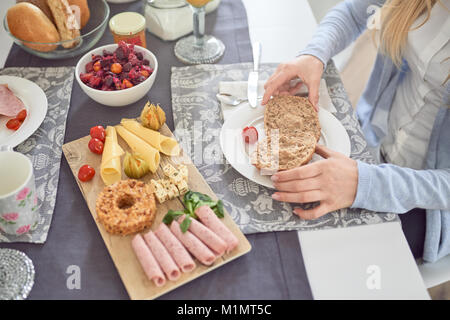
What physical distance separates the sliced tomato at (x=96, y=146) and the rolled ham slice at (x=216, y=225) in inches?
14.0

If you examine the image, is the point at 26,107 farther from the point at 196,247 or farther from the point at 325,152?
the point at 325,152

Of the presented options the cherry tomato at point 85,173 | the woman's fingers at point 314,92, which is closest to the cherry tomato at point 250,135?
the woman's fingers at point 314,92

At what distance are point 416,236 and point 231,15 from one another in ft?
3.63

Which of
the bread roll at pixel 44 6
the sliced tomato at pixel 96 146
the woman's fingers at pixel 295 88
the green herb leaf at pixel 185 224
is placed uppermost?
the bread roll at pixel 44 6

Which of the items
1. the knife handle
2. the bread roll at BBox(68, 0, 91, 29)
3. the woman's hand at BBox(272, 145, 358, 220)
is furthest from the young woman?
the bread roll at BBox(68, 0, 91, 29)

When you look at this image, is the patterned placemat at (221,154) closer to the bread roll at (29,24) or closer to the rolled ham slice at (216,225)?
the rolled ham slice at (216,225)

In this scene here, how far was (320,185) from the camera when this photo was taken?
1.00 metres

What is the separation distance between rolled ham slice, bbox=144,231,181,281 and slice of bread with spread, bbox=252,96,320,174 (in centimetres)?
34

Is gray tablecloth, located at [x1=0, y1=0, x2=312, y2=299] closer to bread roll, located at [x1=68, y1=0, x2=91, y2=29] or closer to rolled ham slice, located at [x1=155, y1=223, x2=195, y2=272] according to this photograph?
rolled ham slice, located at [x1=155, y1=223, x2=195, y2=272]

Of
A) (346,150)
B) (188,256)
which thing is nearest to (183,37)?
(346,150)

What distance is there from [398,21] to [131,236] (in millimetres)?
1038

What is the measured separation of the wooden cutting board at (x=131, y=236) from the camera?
2.78 feet

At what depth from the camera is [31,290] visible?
0.86 meters

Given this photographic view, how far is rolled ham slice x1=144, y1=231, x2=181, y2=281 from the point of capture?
85 centimetres
